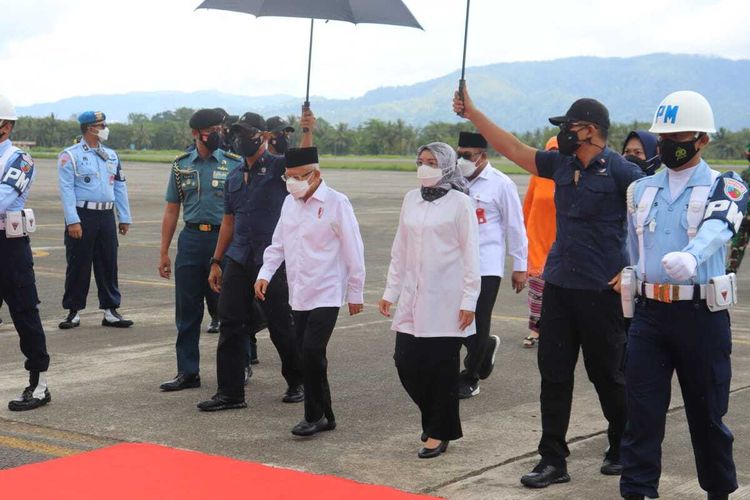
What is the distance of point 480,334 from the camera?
7945 millimetres

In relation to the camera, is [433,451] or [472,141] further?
[472,141]

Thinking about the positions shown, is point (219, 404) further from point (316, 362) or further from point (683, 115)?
point (683, 115)

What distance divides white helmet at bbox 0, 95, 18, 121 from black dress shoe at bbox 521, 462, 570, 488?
391 centimetres

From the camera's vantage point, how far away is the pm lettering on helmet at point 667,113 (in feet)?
16.8

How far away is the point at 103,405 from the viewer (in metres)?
7.50

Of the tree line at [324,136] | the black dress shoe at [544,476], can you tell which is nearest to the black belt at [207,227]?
the black dress shoe at [544,476]

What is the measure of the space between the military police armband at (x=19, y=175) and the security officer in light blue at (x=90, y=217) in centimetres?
353

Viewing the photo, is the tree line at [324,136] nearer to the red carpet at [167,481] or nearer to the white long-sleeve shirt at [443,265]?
the white long-sleeve shirt at [443,265]

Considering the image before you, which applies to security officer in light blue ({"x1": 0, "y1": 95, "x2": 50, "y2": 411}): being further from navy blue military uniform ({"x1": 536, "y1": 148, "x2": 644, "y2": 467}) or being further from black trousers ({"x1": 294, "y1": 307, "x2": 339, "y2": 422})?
navy blue military uniform ({"x1": 536, "y1": 148, "x2": 644, "y2": 467})

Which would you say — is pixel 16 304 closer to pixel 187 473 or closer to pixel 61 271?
pixel 187 473

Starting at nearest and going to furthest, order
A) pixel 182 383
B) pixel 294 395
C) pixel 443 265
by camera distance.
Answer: pixel 443 265
pixel 294 395
pixel 182 383

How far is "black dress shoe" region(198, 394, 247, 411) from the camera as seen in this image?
7.39 meters

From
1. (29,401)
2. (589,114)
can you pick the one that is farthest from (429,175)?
(29,401)

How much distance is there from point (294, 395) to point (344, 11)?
2.56m
